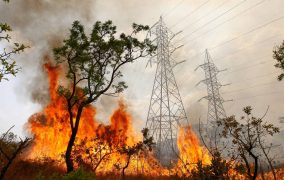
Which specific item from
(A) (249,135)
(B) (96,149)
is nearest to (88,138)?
(B) (96,149)

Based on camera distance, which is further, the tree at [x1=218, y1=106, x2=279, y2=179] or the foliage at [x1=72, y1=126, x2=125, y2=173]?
the foliage at [x1=72, y1=126, x2=125, y2=173]

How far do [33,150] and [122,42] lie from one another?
19854mm

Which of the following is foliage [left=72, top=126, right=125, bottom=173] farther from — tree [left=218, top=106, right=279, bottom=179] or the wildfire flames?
tree [left=218, top=106, right=279, bottom=179]

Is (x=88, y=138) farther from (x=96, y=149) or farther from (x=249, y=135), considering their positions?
(x=249, y=135)

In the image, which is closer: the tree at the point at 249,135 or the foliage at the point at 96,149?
the tree at the point at 249,135

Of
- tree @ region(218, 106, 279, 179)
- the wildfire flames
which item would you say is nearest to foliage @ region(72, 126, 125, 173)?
the wildfire flames

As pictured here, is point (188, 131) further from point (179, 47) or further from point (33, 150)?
point (33, 150)

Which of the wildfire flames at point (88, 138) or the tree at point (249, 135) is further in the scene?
the wildfire flames at point (88, 138)

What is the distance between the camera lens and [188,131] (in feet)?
125

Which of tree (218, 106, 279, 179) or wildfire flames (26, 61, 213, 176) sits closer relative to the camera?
tree (218, 106, 279, 179)

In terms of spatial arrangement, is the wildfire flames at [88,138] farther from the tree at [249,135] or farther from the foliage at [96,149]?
the tree at [249,135]

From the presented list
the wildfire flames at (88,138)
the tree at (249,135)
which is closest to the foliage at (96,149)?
the wildfire flames at (88,138)

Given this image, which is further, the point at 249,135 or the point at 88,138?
the point at 88,138

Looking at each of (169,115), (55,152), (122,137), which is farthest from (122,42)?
(55,152)
